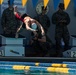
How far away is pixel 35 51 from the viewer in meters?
14.6

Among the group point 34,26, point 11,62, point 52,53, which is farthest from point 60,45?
point 11,62

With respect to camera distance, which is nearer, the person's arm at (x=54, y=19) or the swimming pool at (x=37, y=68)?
the swimming pool at (x=37, y=68)

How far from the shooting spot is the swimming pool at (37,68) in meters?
11.3

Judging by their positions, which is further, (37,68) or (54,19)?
(54,19)

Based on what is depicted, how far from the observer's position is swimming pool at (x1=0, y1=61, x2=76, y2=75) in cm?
1128

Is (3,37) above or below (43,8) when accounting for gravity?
below

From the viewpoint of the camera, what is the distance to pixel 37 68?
1155 centimetres

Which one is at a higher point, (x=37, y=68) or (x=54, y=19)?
(x=54, y=19)

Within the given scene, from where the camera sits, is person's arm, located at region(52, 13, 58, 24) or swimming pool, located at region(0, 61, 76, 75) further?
person's arm, located at region(52, 13, 58, 24)

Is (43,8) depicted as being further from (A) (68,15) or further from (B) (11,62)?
(B) (11,62)

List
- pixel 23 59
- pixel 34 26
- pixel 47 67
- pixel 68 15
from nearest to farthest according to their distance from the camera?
pixel 47 67
pixel 23 59
pixel 34 26
pixel 68 15

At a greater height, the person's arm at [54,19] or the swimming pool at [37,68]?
the person's arm at [54,19]

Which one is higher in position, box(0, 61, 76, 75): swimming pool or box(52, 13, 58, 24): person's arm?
box(52, 13, 58, 24): person's arm

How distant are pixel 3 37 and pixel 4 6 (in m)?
1.20
